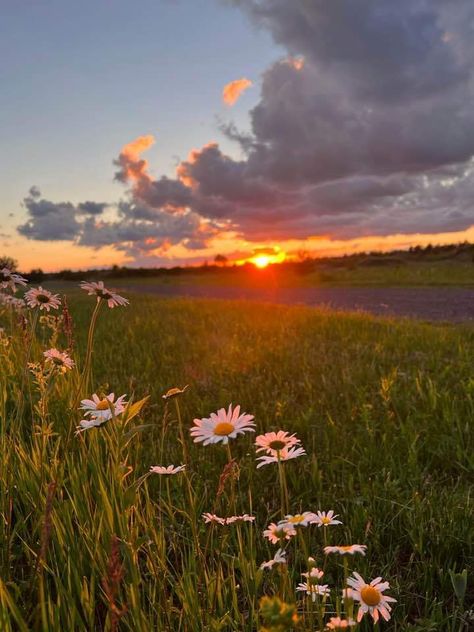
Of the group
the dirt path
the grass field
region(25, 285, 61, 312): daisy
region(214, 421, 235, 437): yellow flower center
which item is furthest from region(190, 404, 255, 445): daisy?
the dirt path

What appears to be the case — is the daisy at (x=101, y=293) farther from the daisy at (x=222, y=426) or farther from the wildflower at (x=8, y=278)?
the daisy at (x=222, y=426)

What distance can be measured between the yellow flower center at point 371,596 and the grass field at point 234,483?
9cm

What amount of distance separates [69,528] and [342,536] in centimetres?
141

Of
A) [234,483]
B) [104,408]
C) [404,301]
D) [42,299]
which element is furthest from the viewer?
[404,301]

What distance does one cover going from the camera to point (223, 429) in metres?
1.55

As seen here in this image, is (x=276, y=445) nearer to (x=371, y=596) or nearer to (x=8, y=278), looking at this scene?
(x=371, y=596)

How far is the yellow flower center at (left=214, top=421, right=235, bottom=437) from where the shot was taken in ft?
5.02

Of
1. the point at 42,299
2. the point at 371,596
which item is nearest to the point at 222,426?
the point at 371,596

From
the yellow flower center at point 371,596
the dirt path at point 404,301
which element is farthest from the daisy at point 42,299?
the dirt path at point 404,301

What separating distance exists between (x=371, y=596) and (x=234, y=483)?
1.68 m

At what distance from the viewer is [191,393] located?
505cm

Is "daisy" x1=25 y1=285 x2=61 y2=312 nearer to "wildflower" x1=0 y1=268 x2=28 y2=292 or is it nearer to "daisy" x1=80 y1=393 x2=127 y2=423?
"wildflower" x1=0 y1=268 x2=28 y2=292

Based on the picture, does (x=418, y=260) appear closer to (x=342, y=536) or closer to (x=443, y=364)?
(x=443, y=364)

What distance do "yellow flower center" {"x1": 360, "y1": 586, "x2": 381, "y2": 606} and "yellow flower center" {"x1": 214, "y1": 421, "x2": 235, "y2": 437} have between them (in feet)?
1.86
